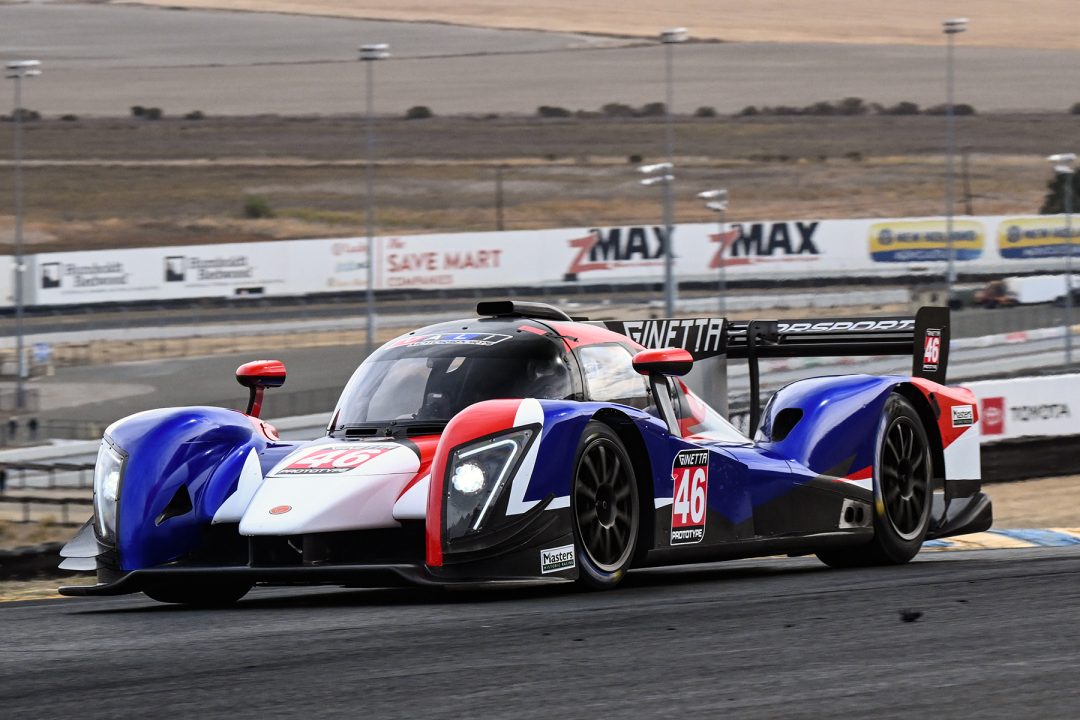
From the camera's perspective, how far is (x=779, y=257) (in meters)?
52.6

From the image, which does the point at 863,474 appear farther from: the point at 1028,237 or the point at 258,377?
the point at 1028,237

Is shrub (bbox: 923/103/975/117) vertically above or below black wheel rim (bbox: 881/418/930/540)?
above

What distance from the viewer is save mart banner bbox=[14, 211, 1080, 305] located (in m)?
44.0

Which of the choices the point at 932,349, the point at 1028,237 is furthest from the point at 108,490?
the point at 1028,237

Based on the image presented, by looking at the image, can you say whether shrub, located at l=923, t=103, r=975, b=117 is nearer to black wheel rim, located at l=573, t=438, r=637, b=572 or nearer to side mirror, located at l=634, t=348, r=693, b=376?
side mirror, located at l=634, t=348, r=693, b=376

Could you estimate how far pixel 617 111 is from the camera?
85562 millimetres

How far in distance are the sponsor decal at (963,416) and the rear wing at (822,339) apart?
307 mm

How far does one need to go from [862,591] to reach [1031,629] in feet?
4.67

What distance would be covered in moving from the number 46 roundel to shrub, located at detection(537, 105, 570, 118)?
7398cm

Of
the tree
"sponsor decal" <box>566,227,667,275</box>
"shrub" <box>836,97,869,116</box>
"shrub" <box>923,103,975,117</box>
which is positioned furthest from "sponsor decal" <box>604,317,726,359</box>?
"shrub" <box>923,103,975,117</box>

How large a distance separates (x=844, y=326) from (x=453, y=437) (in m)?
4.21

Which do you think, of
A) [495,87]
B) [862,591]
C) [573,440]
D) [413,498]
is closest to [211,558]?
[413,498]

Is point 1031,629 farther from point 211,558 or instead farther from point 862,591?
point 211,558

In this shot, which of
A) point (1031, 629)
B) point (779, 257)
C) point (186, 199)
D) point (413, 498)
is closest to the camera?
→ point (1031, 629)
